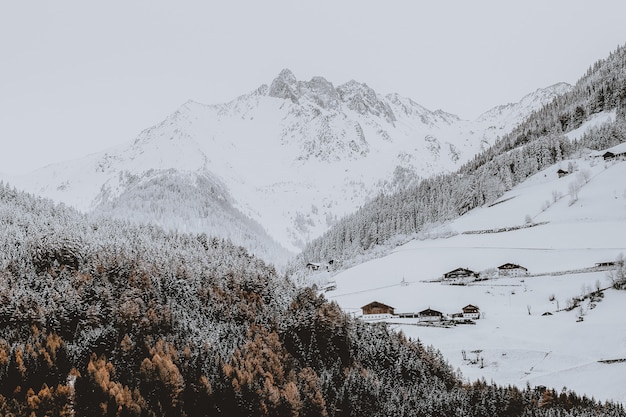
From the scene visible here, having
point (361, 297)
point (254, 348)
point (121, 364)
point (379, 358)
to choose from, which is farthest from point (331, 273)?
point (121, 364)

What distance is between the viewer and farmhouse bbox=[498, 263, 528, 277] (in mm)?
120500

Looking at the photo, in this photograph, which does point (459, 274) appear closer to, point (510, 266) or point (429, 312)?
point (510, 266)

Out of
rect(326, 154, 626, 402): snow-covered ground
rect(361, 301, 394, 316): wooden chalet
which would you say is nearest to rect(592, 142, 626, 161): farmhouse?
rect(326, 154, 626, 402): snow-covered ground

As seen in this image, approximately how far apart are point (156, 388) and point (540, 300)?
247ft

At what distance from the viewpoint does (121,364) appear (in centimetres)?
6050

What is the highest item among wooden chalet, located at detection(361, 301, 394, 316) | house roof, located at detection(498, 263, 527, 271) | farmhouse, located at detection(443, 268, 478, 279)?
house roof, located at detection(498, 263, 527, 271)

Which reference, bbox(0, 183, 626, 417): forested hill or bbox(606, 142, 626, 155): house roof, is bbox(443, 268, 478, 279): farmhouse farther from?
bbox(606, 142, 626, 155): house roof

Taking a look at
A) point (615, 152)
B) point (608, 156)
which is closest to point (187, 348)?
point (608, 156)

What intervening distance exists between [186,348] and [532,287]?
244 ft

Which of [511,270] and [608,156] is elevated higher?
[608,156]

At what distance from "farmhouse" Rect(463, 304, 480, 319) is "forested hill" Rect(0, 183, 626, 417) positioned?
19.3 metres

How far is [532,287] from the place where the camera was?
361ft

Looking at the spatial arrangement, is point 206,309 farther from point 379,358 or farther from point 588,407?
point 588,407

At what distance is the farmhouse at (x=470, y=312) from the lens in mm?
102412
